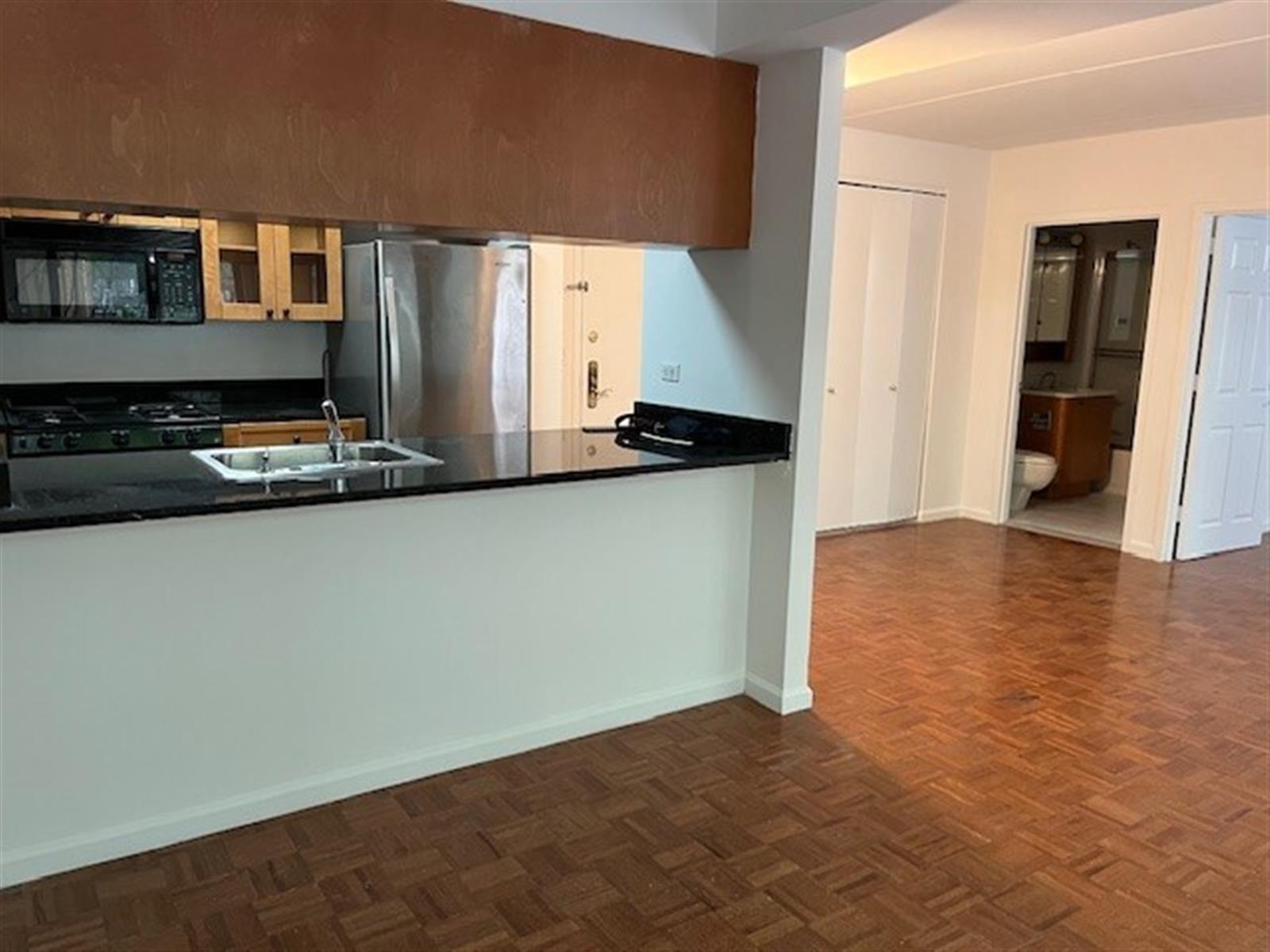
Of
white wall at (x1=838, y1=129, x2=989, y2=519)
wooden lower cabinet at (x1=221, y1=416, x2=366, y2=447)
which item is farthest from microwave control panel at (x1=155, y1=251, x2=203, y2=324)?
white wall at (x1=838, y1=129, x2=989, y2=519)

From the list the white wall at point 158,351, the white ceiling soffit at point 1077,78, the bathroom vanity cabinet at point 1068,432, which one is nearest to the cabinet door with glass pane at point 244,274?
the white wall at point 158,351

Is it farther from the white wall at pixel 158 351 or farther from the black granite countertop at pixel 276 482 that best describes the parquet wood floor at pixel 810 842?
the white wall at pixel 158 351

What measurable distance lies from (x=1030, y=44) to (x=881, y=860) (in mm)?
3067

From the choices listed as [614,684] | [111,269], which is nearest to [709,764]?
[614,684]

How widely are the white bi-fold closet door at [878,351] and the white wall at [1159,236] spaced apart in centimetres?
50

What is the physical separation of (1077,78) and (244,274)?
3.99 m

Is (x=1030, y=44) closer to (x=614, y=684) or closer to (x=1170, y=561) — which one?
(x=614, y=684)

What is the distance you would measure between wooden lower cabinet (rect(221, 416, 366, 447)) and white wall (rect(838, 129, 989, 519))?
10.7ft

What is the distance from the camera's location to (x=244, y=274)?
4.61 m

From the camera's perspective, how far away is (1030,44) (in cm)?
368

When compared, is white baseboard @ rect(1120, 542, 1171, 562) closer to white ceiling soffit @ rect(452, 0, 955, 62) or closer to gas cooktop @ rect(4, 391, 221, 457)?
white ceiling soffit @ rect(452, 0, 955, 62)

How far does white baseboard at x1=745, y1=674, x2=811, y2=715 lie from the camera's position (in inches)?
132

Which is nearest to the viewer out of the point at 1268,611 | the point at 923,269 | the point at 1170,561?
the point at 1268,611

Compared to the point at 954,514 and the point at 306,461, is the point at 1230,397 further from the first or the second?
the point at 306,461
